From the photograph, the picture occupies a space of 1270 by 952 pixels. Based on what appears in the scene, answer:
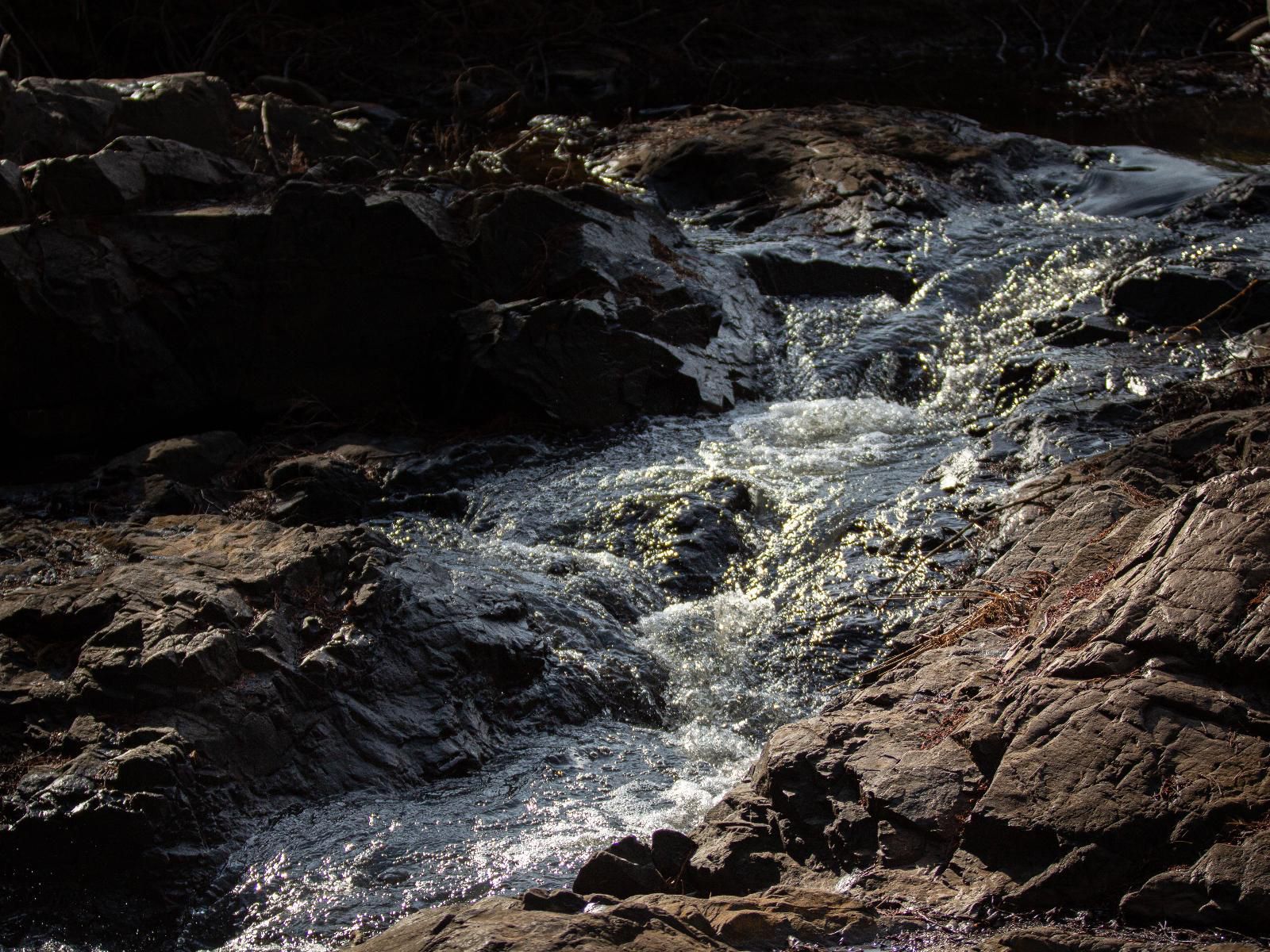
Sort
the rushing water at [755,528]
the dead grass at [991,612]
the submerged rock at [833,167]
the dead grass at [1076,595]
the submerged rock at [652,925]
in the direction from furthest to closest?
the submerged rock at [833,167], the dead grass at [991,612], the rushing water at [755,528], the dead grass at [1076,595], the submerged rock at [652,925]

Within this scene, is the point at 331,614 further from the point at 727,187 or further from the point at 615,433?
the point at 727,187

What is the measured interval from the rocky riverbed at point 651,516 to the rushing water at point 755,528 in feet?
0.12

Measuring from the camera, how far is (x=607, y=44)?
15727 millimetres

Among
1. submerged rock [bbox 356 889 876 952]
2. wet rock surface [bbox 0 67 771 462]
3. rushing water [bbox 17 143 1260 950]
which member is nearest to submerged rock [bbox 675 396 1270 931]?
submerged rock [bbox 356 889 876 952]

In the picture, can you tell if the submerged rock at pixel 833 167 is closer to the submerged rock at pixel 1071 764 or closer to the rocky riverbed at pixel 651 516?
the rocky riverbed at pixel 651 516

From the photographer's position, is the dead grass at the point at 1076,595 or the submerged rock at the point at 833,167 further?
the submerged rock at the point at 833,167

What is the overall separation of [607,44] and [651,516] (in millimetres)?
11337

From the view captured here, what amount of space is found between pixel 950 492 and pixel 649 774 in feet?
8.16

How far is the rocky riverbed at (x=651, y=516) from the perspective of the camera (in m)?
2.92

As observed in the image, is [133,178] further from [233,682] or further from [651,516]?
[233,682]

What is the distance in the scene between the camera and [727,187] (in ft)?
34.9

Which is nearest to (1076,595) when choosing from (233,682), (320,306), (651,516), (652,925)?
(652,925)

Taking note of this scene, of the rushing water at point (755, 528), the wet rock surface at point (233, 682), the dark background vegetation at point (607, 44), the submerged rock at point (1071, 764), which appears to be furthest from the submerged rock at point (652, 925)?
the dark background vegetation at point (607, 44)

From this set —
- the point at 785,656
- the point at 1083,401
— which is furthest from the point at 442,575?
the point at 1083,401
